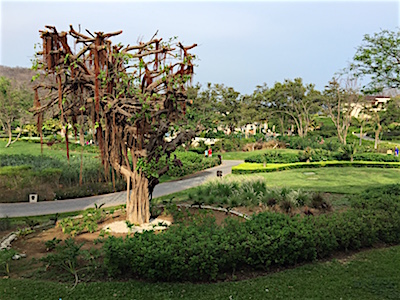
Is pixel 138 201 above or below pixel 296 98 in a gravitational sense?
below

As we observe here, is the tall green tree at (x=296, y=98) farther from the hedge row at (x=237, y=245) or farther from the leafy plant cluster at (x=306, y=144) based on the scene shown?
the hedge row at (x=237, y=245)

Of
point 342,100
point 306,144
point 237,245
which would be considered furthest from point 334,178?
point 342,100

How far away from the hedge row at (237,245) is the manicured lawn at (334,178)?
6914 mm

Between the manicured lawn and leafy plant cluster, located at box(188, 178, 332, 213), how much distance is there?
3342mm

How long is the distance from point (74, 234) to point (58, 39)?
14.2 ft

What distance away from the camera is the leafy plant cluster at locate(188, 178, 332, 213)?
35.6 ft

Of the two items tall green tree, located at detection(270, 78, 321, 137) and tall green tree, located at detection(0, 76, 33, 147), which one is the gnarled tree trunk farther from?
tall green tree, located at detection(270, 78, 321, 137)

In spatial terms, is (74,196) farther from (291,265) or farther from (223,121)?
(223,121)

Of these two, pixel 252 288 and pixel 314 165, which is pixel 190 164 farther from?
pixel 252 288

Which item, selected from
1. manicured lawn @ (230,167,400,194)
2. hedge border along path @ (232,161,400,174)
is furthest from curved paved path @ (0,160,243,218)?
hedge border along path @ (232,161,400,174)

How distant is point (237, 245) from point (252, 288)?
2.60 ft

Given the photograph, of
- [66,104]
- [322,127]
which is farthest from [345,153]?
[322,127]

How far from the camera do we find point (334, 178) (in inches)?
706

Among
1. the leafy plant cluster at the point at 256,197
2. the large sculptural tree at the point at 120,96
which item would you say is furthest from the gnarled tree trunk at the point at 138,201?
the leafy plant cluster at the point at 256,197
